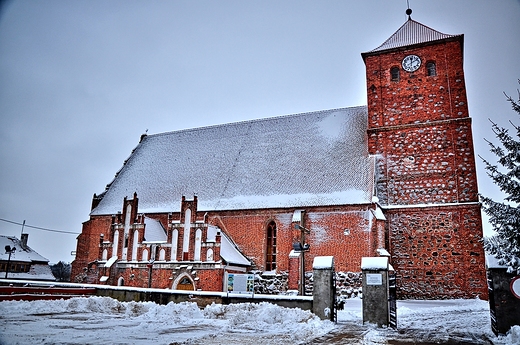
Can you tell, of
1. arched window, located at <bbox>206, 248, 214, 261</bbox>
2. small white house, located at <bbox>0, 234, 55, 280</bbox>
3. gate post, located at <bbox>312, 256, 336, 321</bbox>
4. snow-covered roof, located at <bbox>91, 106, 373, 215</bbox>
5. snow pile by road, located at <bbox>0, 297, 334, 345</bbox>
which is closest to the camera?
snow pile by road, located at <bbox>0, 297, 334, 345</bbox>

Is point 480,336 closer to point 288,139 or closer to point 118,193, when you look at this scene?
point 288,139

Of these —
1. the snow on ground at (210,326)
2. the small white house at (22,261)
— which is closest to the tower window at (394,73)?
the snow on ground at (210,326)

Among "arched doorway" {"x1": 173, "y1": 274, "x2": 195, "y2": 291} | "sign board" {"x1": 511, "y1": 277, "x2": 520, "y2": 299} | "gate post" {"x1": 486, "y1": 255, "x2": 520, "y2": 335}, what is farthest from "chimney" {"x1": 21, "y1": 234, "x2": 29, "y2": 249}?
"sign board" {"x1": 511, "y1": 277, "x2": 520, "y2": 299}

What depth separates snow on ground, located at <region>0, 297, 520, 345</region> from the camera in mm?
9453

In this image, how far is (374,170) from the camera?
82.7 ft

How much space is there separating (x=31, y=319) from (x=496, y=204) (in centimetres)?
1326

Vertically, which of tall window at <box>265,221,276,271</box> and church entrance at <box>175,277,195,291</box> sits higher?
tall window at <box>265,221,276,271</box>

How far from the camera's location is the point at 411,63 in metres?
26.9

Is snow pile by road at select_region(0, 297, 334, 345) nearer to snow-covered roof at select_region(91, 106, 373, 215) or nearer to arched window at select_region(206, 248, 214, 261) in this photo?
arched window at select_region(206, 248, 214, 261)

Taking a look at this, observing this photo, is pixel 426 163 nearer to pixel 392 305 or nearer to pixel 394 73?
pixel 394 73

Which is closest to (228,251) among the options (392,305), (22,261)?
(392,305)

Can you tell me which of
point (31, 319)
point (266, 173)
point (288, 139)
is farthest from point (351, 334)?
point (288, 139)

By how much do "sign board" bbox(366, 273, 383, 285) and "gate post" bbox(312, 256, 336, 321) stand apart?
3.73 feet

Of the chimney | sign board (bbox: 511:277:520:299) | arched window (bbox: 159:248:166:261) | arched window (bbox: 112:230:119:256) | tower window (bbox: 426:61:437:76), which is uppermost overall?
tower window (bbox: 426:61:437:76)
